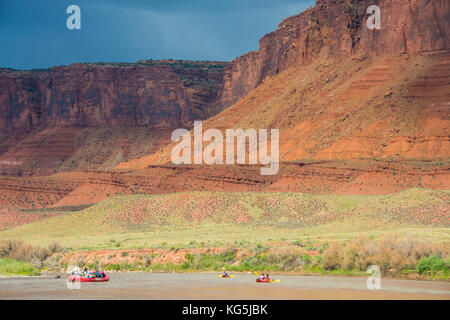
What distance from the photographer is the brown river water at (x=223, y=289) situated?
3509 cm

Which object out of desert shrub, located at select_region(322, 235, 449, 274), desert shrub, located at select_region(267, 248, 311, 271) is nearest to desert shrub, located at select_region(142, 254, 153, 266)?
desert shrub, located at select_region(267, 248, 311, 271)

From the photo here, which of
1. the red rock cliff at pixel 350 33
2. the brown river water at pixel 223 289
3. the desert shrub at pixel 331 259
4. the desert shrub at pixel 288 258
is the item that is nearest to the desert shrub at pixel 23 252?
the brown river water at pixel 223 289

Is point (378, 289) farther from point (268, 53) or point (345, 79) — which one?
point (268, 53)

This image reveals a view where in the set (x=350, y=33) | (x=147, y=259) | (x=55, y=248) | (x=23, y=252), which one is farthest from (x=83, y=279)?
(x=350, y=33)

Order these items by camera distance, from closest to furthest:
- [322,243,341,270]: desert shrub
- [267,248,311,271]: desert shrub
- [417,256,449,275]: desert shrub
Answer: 1. [417,256,449,275]: desert shrub
2. [322,243,341,270]: desert shrub
3. [267,248,311,271]: desert shrub

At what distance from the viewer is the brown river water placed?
35.1 metres

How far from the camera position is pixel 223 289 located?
126 ft

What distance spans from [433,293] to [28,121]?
6601 inches

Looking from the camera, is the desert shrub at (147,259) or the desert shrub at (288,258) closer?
the desert shrub at (288,258)

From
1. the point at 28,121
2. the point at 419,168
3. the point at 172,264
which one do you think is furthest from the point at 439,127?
the point at 28,121

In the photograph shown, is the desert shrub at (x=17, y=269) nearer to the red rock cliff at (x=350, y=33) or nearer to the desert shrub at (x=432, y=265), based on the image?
the desert shrub at (x=432, y=265)

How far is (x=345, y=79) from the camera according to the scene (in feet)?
365

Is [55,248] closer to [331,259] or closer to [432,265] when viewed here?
[331,259]

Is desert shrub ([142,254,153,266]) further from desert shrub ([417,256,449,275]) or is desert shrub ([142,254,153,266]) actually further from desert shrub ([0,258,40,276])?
desert shrub ([417,256,449,275])
